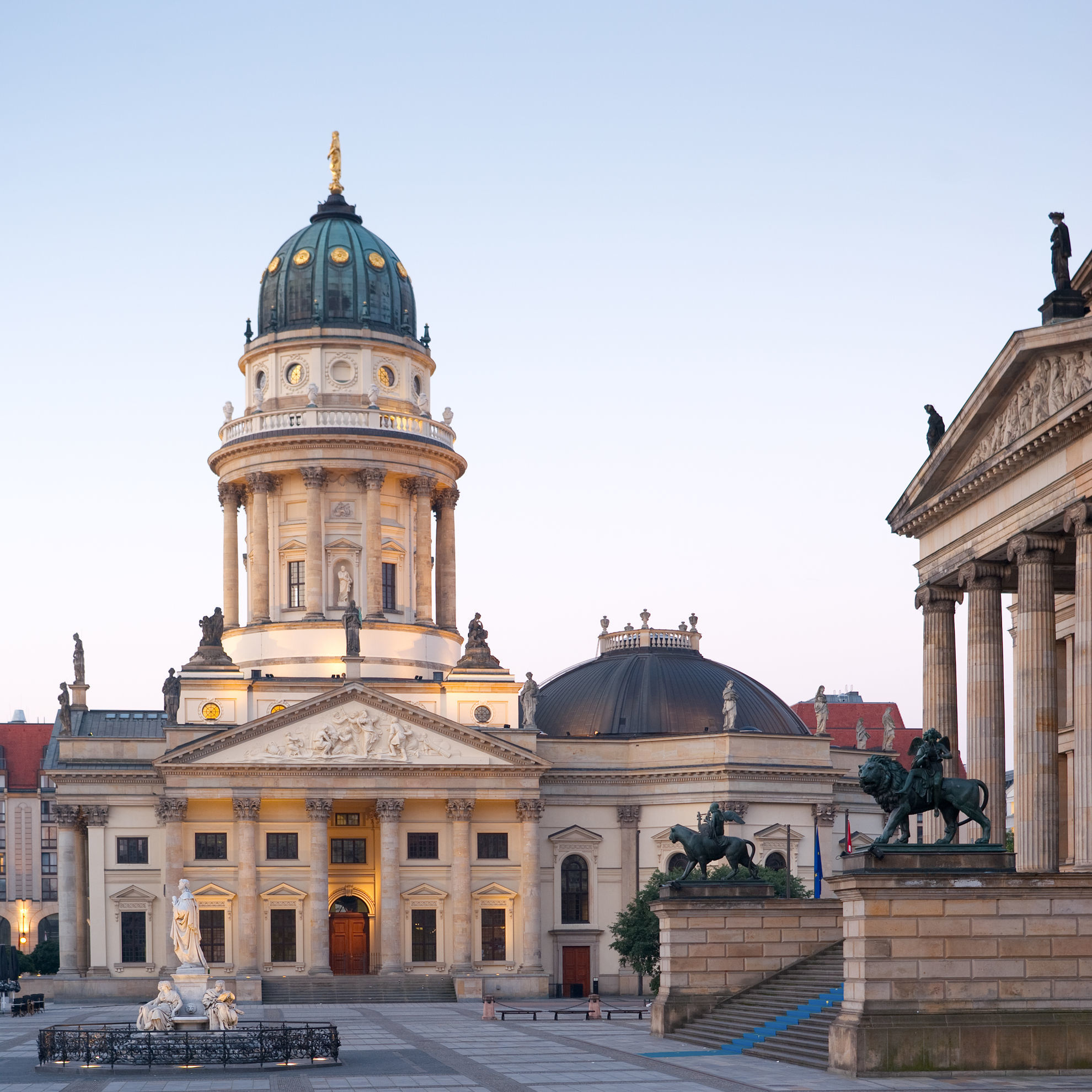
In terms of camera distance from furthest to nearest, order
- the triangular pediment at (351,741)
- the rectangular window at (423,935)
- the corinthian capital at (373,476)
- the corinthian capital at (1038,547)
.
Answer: the corinthian capital at (373,476) < the rectangular window at (423,935) < the triangular pediment at (351,741) < the corinthian capital at (1038,547)

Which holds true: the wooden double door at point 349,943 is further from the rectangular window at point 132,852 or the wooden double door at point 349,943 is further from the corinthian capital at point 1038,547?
the corinthian capital at point 1038,547

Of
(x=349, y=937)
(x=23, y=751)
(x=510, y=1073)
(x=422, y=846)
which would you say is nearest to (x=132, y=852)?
(x=349, y=937)

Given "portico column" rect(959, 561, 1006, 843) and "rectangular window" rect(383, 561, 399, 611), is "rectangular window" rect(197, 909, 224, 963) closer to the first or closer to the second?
"rectangular window" rect(383, 561, 399, 611)

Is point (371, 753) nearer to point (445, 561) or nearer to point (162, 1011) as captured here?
point (445, 561)

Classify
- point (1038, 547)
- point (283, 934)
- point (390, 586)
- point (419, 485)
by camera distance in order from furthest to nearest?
point (419, 485) → point (390, 586) → point (283, 934) → point (1038, 547)

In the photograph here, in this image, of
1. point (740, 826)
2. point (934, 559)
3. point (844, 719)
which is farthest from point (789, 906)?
point (844, 719)

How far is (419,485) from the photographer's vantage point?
108 m

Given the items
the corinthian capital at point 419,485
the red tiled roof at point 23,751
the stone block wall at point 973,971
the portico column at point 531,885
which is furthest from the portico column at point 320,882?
the red tiled roof at point 23,751

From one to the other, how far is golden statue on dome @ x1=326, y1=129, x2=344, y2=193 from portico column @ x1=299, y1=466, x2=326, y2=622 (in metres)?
19.4

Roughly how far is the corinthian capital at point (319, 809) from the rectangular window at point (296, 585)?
1460cm

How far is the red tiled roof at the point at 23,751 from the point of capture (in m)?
160

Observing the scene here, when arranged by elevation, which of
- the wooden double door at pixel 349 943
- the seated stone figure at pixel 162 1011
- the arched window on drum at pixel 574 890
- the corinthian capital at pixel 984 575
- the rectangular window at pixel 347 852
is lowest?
the wooden double door at pixel 349 943

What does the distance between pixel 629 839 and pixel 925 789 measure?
60862mm

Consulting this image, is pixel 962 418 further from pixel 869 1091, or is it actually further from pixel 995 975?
pixel 869 1091
